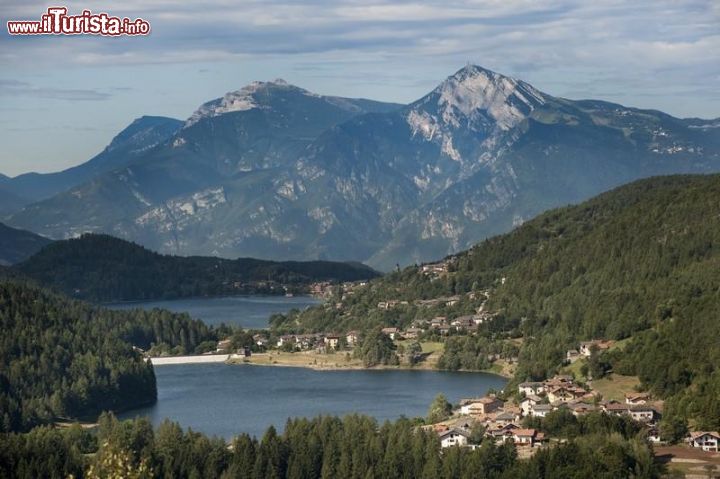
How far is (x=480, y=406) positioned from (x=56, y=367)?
28907 millimetres

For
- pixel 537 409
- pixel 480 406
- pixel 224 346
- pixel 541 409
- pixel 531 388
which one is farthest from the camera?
pixel 224 346

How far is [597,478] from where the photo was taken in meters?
66.4

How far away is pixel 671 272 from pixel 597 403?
31.5 metres

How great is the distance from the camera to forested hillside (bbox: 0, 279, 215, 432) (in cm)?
9525

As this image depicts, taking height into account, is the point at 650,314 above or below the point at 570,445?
above

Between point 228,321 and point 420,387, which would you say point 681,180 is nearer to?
point 228,321

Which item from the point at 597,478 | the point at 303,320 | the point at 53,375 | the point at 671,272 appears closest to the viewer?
the point at 597,478

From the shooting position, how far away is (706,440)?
74250mm

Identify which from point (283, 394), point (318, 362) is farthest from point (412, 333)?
point (283, 394)

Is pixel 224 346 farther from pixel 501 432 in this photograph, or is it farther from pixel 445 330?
pixel 501 432

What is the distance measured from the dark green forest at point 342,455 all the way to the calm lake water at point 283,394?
10730 mm

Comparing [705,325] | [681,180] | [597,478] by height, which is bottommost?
[597,478]

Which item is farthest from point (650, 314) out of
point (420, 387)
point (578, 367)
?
point (420, 387)

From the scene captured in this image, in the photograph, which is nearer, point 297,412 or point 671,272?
point 297,412
